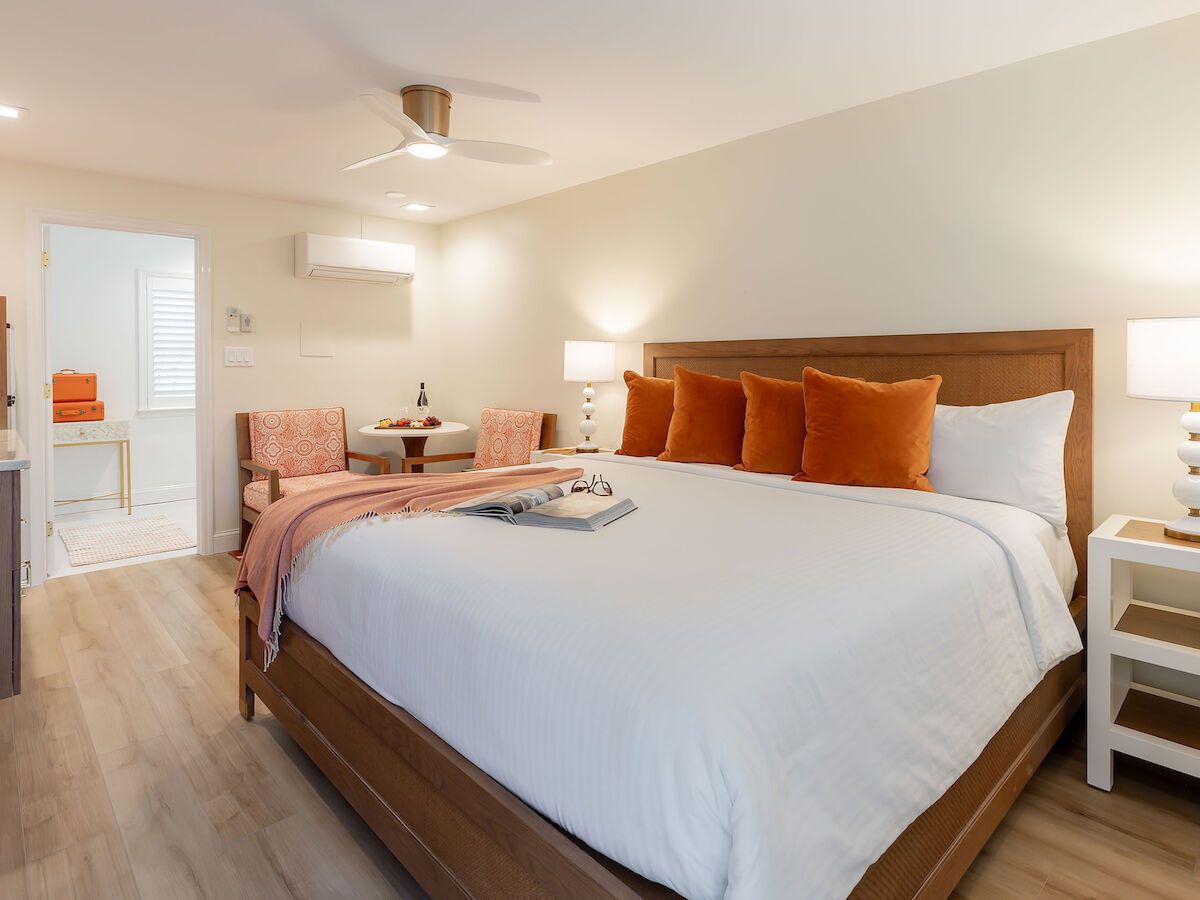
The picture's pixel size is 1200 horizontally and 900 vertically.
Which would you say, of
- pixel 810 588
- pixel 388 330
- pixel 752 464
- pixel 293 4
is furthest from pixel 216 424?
pixel 810 588

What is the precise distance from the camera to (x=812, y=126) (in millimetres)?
3178

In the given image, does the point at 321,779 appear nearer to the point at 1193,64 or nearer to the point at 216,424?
the point at 216,424

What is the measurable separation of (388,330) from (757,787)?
497 centimetres

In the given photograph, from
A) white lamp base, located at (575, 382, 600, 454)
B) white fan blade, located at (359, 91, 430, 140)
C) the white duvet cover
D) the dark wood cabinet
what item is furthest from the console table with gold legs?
the white duvet cover

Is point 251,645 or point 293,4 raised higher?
point 293,4

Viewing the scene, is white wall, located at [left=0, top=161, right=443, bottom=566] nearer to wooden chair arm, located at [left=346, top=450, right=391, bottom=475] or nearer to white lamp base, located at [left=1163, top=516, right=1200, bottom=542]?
wooden chair arm, located at [left=346, top=450, right=391, bottom=475]

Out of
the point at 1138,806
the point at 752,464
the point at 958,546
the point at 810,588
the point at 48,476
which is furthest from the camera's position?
the point at 48,476


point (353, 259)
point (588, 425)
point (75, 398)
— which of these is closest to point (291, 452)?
point (353, 259)

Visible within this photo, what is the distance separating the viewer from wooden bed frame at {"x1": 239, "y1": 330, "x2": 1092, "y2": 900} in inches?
47.4

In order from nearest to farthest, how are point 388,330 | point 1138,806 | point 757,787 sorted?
point 757,787
point 1138,806
point 388,330

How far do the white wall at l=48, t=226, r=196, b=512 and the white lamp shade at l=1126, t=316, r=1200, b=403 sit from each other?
629 cm

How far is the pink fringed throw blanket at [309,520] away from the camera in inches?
79.0

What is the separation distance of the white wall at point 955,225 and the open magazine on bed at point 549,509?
169cm

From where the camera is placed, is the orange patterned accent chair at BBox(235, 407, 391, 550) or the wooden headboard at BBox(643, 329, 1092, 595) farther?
the orange patterned accent chair at BBox(235, 407, 391, 550)
